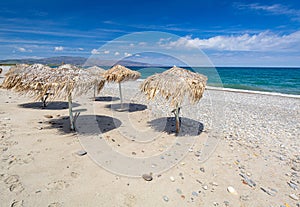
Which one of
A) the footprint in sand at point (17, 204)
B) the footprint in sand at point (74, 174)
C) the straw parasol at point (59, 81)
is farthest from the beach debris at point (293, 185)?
the straw parasol at point (59, 81)

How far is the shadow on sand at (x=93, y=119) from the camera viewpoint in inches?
180

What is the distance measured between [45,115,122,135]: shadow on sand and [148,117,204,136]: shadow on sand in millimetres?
1178

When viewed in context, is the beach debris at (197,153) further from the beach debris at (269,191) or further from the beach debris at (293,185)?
the beach debris at (293,185)

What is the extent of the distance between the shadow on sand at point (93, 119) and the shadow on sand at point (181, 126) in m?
1.18

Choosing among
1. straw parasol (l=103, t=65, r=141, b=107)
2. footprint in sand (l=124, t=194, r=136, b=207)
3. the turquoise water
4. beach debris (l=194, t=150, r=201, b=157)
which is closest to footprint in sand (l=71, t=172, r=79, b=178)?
footprint in sand (l=124, t=194, r=136, b=207)

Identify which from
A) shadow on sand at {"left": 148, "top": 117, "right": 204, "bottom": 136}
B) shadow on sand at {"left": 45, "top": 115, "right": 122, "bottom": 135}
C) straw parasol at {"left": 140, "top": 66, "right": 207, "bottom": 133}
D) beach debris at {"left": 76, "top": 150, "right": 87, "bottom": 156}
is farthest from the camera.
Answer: shadow on sand at {"left": 148, "top": 117, "right": 204, "bottom": 136}

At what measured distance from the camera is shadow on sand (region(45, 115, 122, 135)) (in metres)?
4.57

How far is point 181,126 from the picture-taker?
16.9ft

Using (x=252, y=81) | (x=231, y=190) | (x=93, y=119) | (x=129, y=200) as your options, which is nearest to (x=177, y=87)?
(x=231, y=190)

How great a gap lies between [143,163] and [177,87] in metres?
1.77

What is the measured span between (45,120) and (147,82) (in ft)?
11.1

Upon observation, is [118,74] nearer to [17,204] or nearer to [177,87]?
[177,87]

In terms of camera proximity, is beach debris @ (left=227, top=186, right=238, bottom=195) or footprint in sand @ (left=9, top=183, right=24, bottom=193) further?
beach debris @ (left=227, top=186, right=238, bottom=195)

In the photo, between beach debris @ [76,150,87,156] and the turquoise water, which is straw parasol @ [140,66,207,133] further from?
beach debris @ [76,150,87,156]
